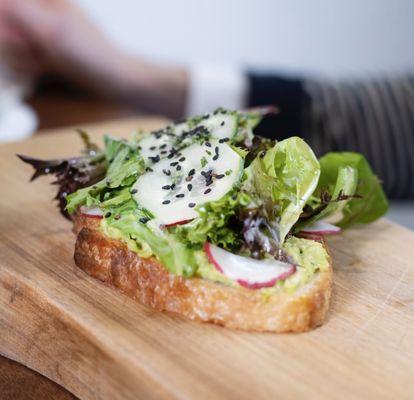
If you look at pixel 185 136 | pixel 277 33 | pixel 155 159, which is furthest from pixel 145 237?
pixel 277 33

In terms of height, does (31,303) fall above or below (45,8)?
below

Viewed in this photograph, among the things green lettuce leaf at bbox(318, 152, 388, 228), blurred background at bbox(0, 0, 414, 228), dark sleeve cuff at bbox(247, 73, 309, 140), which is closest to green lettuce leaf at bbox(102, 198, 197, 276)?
green lettuce leaf at bbox(318, 152, 388, 228)

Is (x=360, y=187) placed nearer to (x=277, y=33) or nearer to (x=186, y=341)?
(x=186, y=341)

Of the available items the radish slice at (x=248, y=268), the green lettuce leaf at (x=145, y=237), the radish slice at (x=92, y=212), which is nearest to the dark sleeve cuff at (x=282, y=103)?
the radish slice at (x=92, y=212)

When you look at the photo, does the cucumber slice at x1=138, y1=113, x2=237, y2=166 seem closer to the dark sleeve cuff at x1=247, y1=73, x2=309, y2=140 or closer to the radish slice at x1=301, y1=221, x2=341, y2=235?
the radish slice at x1=301, y1=221, x2=341, y2=235

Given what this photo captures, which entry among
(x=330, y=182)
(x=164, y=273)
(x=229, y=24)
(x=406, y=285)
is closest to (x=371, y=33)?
(x=229, y=24)

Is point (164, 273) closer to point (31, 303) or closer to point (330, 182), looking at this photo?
point (31, 303)

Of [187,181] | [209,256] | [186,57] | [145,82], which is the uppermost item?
[187,181]
